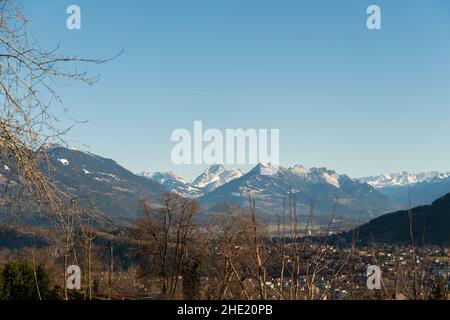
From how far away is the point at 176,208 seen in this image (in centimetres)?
2931

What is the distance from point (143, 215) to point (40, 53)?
29306 mm

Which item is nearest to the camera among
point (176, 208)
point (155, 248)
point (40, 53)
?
point (40, 53)

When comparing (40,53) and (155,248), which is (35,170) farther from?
(155,248)
